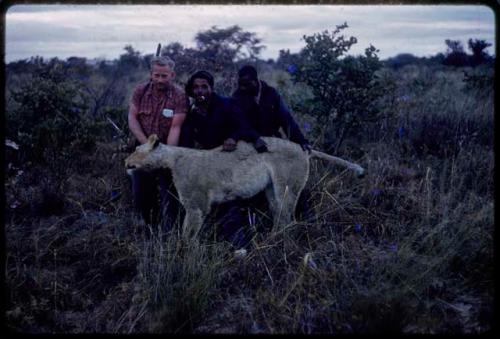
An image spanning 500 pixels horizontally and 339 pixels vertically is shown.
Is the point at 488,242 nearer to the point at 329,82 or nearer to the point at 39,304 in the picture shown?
the point at 329,82

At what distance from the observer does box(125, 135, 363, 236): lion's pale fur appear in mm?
5180

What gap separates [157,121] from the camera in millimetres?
5715

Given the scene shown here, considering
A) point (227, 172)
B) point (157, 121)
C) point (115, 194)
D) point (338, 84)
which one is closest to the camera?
point (227, 172)

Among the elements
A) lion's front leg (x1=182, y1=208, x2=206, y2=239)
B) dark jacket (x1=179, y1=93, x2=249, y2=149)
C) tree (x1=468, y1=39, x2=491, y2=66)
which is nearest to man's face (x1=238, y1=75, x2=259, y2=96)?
dark jacket (x1=179, y1=93, x2=249, y2=149)

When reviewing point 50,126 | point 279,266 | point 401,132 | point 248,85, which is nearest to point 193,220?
point 279,266

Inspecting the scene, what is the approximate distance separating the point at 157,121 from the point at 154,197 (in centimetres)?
100

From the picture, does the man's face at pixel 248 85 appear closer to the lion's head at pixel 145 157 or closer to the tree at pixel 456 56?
the lion's head at pixel 145 157

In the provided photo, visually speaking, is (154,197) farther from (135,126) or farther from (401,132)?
(401,132)

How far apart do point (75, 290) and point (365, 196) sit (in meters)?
3.84

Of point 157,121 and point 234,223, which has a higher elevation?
point 157,121

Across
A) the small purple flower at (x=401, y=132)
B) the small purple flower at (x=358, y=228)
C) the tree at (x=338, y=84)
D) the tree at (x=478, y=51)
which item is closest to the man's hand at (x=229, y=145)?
the small purple flower at (x=358, y=228)

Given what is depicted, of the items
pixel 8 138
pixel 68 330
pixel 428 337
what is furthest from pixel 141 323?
pixel 8 138

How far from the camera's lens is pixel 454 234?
15.0 feet

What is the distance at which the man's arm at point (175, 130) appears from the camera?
5586mm
